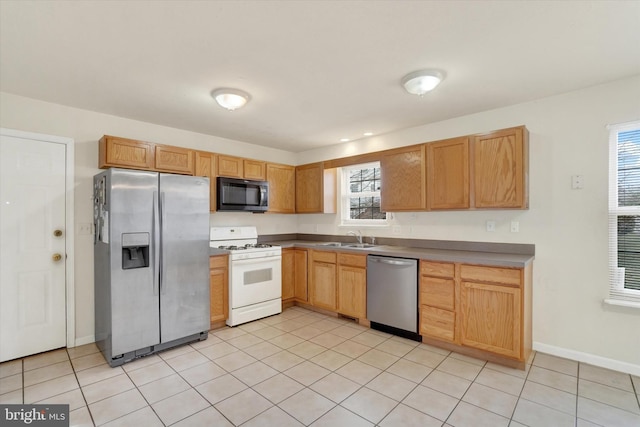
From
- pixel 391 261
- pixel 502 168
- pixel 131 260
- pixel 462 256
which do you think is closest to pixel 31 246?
pixel 131 260

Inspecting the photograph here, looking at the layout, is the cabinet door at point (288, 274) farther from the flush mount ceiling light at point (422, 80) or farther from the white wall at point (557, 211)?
the flush mount ceiling light at point (422, 80)

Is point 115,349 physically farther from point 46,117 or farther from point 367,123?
point 367,123

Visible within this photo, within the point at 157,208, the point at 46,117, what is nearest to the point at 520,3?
the point at 157,208

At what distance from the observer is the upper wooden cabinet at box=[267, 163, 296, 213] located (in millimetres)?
4680

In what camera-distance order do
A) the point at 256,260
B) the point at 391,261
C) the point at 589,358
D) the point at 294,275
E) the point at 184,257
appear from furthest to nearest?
the point at 294,275 → the point at 256,260 → the point at 391,261 → the point at 184,257 → the point at 589,358

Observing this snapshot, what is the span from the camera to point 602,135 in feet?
8.84

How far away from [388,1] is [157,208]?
8.71 feet

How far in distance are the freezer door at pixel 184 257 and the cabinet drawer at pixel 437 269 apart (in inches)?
92.6

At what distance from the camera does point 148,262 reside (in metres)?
2.95

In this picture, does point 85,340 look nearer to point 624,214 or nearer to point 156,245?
point 156,245

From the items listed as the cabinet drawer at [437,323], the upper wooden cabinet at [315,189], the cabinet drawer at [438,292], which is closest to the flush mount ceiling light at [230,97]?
the upper wooden cabinet at [315,189]

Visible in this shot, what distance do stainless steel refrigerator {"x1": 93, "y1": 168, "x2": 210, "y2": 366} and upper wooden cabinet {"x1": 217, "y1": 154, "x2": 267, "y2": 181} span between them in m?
0.74

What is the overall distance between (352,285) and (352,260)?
31cm

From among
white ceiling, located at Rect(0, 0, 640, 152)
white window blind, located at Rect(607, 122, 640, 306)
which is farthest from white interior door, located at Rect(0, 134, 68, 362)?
white window blind, located at Rect(607, 122, 640, 306)
